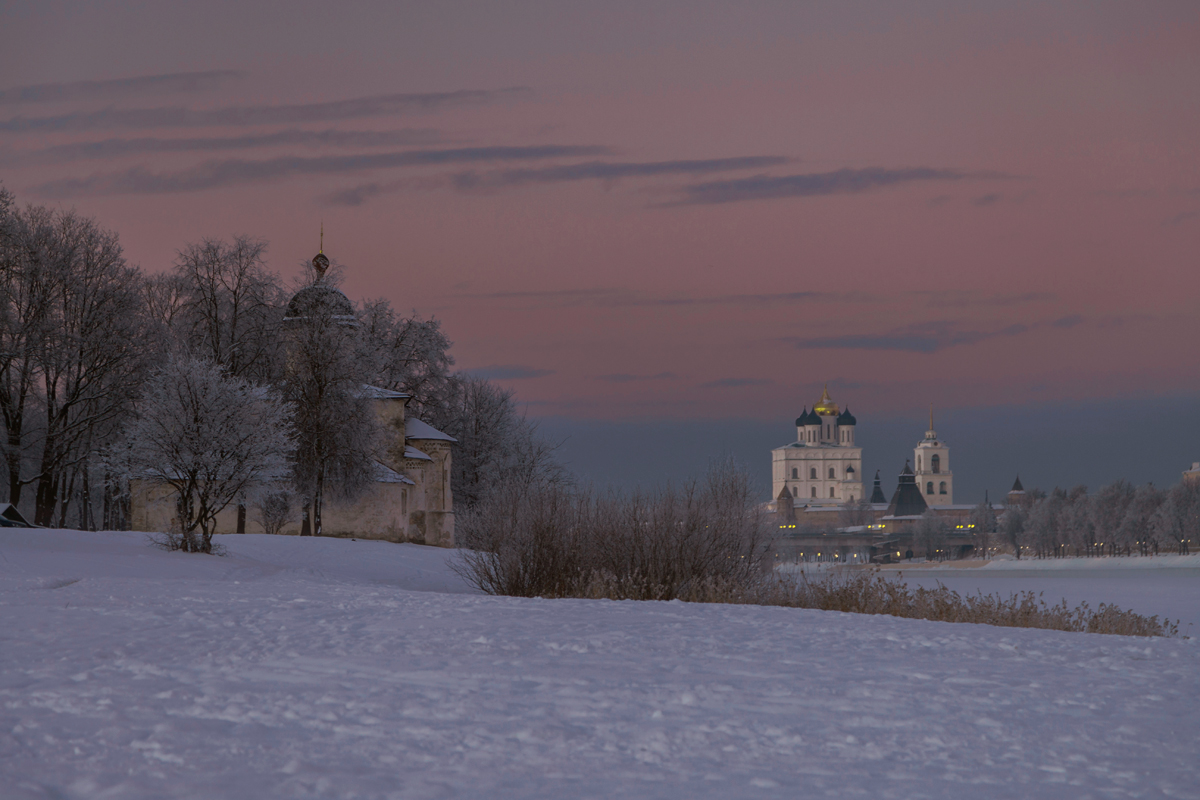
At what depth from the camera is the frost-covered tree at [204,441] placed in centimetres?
2697

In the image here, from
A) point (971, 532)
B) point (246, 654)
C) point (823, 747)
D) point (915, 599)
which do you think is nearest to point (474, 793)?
point (823, 747)

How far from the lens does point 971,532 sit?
16800cm

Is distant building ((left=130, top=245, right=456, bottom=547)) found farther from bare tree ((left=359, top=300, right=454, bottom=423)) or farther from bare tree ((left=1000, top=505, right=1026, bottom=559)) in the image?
bare tree ((left=1000, top=505, right=1026, bottom=559))

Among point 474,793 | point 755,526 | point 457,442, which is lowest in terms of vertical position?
point 474,793

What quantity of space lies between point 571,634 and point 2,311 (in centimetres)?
2881

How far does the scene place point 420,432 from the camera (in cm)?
4738

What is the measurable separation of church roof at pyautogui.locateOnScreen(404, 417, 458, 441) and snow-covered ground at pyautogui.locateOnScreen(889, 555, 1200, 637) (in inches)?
795

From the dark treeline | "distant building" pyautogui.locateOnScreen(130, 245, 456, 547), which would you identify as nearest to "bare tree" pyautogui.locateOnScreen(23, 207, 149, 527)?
"distant building" pyautogui.locateOnScreen(130, 245, 456, 547)

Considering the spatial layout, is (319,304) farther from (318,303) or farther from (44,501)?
(44,501)

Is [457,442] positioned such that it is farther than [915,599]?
Yes

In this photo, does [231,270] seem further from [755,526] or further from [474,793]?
[474,793]

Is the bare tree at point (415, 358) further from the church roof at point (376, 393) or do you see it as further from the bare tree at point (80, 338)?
the bare tree at point (80, 338)

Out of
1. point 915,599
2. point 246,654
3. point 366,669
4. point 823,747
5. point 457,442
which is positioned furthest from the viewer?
point 457,442

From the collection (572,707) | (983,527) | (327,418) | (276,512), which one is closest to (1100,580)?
(327,418)
